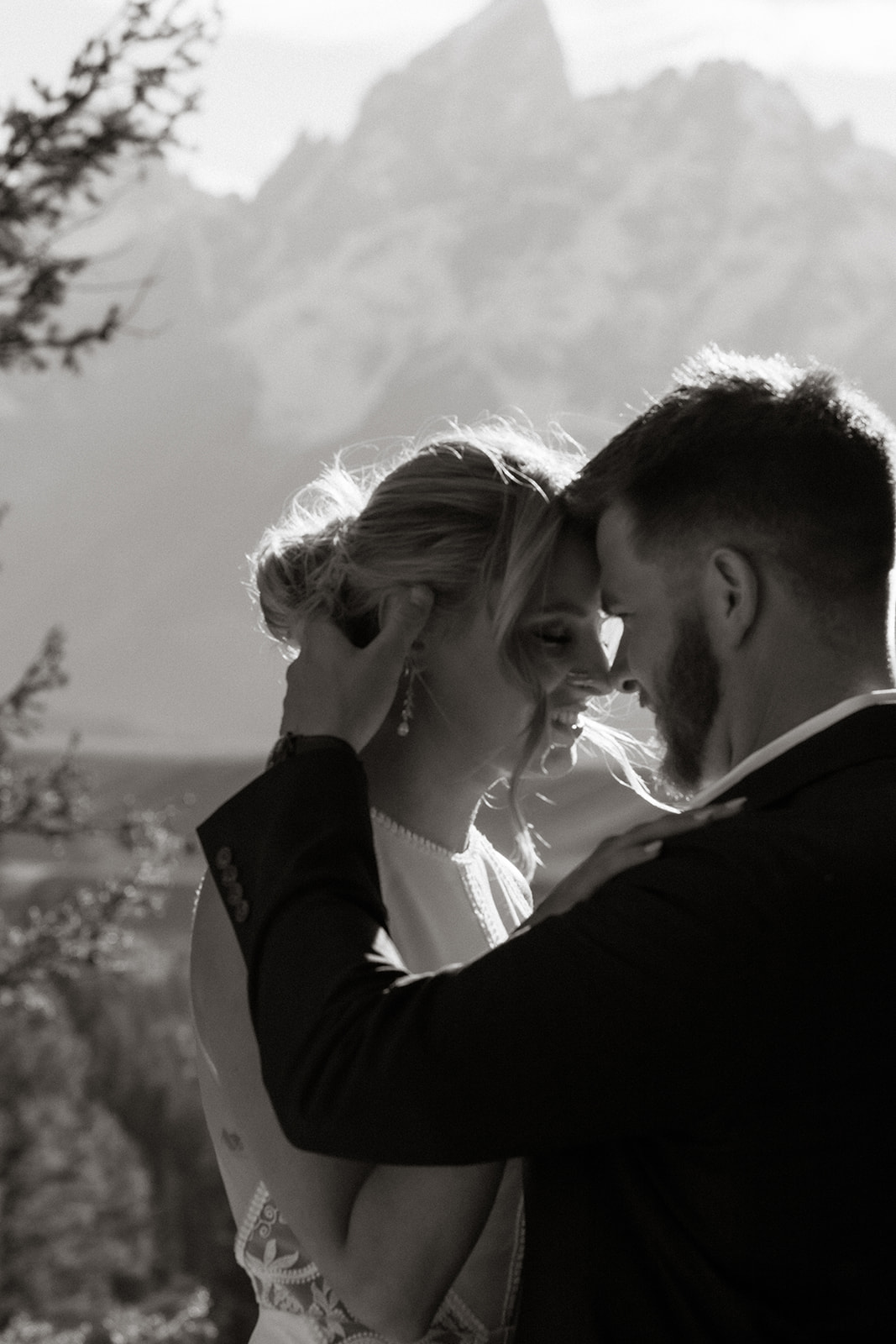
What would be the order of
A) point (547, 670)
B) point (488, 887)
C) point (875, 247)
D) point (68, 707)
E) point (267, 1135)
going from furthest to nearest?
point (68, 707) → point (875, 247) → point (488, 887) → point (547, 670) → point (267, 1135)

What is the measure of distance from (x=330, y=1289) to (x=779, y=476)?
3.35 ft

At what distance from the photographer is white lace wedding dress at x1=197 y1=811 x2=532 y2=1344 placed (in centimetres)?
183

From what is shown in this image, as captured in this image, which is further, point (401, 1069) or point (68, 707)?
point (68, 707)

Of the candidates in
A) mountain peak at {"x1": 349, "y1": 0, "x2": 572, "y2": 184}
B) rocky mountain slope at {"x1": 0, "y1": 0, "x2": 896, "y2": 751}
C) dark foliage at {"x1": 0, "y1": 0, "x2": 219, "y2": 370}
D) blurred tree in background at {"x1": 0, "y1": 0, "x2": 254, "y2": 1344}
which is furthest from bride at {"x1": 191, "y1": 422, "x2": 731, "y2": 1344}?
mountain peak at {"x1": 349, "y1": 0, "x2": 572, "y2": 184}

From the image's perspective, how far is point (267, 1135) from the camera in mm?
1759

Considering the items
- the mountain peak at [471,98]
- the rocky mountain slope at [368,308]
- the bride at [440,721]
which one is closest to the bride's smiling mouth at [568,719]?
the bride at [440,721]

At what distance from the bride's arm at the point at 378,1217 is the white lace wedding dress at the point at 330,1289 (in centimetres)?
13

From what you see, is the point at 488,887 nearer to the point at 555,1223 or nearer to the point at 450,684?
the point at 450,684

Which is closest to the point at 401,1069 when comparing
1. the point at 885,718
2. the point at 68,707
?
the point at 885,718

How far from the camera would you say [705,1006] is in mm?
1235

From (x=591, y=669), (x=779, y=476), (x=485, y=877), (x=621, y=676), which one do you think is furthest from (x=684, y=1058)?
(x=485, y=877)

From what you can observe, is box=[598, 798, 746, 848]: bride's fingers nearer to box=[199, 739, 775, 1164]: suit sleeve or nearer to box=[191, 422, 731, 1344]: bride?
box=[199, 739, 775, 1164]: suit sleeve

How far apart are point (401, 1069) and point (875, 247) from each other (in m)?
11.6

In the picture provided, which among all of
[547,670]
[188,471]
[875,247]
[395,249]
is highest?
[875,247]
